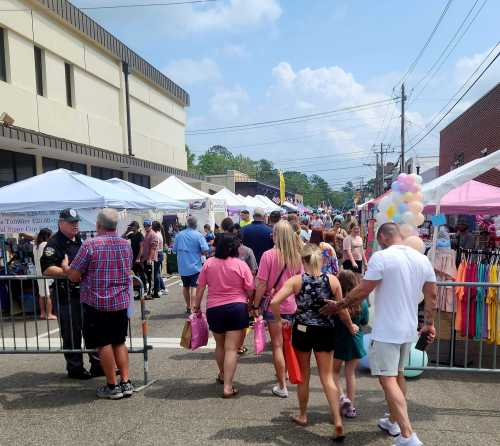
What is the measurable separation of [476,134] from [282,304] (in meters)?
17.1

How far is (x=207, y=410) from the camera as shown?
423 centimetres

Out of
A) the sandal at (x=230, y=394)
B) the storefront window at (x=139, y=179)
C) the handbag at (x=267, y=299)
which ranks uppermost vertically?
the storefront window at (x=139, y=179)

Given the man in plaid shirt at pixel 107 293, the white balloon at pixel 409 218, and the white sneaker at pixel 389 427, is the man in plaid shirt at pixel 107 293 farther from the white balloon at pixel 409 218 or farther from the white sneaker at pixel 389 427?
the white balloon at pixel 409 218

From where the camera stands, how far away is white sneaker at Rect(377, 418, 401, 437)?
3.65 metres

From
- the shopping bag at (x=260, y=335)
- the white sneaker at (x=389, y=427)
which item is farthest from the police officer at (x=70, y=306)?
A: the white sneaker at (x=389, y=427)

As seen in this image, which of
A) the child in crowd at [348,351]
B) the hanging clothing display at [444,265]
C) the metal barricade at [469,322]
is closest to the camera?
the child in crowd at [348,351]

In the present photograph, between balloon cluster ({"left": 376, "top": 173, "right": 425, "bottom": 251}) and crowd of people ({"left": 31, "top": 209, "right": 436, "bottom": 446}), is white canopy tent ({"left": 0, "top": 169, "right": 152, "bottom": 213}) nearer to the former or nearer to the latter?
crowd of people ({"left": 31, "top": 209, "right": 436, "bottom": 446})

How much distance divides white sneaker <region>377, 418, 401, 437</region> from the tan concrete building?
38.6ft

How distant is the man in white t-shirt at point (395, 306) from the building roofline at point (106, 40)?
53.7ft

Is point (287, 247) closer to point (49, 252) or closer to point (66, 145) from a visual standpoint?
point (49, 252)

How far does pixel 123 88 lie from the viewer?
22.4m

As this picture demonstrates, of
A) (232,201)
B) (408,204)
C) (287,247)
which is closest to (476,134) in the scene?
(232,201)

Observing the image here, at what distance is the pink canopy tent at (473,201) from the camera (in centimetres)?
712

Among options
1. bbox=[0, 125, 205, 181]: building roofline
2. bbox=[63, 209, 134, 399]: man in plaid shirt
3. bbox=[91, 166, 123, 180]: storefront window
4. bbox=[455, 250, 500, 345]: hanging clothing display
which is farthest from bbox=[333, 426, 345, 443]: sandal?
bbox=[91, 166, 123, 180]: storefront window
